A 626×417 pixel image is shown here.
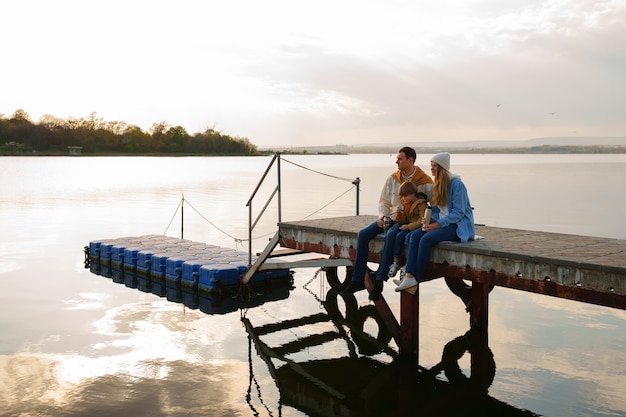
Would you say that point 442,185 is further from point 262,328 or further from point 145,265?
point 145,265

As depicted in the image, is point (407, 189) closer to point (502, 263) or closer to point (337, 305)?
point (502, 263)

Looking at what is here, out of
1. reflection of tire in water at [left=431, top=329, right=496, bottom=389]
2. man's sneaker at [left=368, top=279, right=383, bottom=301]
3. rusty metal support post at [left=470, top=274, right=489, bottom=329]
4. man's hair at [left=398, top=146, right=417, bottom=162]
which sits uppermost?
man's hair at [left=398, top=146, right=417, bottom=162]

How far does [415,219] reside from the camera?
1152cm

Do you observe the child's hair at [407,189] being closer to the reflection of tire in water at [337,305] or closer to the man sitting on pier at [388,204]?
the man sitting on pier at [388,204]

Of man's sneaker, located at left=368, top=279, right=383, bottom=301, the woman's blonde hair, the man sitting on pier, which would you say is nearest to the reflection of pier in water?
man's sneaker, located at left=368, top=279, right=383, bottom=301

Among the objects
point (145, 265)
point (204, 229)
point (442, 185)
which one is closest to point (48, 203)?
point (204, 229)

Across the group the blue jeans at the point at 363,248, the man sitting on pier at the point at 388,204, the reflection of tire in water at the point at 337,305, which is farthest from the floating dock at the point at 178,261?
the blue jeans at the point at 363,248

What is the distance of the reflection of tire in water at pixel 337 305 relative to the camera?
1655 centimetres

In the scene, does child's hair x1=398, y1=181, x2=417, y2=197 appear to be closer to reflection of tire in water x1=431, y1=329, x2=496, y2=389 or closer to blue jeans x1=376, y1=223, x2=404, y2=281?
blue jeans x1=376, y1=223, x2=404, y2=281

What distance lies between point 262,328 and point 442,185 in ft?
21.0

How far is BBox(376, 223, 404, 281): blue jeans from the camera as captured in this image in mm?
11586

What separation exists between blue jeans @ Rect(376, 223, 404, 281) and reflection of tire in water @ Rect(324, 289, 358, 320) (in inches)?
176

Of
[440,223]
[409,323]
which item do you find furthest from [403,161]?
[409,323]

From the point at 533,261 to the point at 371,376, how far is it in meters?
3.98
